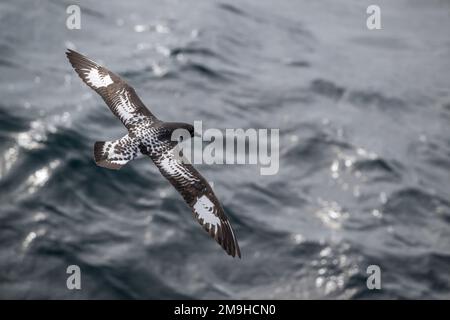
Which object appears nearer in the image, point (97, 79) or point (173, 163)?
point (173, 163)

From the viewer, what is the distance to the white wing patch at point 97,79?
41.1 ft

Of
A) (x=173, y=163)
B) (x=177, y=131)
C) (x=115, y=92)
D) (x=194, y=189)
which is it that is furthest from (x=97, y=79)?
(x=194, y=189)

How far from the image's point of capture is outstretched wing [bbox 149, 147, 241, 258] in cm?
1097

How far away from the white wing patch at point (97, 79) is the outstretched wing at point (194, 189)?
2145 millimetres

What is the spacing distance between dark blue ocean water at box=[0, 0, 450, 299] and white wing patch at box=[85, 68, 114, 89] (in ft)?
13.5

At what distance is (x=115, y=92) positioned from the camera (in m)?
12.3

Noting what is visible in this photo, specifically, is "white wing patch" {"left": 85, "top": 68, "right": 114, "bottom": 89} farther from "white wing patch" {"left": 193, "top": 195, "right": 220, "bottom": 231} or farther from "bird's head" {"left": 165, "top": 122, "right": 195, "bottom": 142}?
"white wing patch" {"left": 193, "top": 195, "right": 220, "bottom": 231}

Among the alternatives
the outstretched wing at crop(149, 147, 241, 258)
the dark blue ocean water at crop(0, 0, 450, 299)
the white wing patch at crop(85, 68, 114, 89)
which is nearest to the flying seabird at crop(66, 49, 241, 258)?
the outstretched wing at crop(149, 147, 241, 258)

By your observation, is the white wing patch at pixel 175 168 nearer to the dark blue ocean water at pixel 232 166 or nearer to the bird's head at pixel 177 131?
the bird's head at pixel 177 131

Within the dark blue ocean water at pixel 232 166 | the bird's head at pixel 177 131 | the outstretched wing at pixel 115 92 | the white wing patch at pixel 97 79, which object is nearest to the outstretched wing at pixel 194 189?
the bird's head at pixel 177 131

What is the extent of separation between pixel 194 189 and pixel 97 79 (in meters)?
3.00

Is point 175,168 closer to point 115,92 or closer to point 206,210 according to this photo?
point 206,210

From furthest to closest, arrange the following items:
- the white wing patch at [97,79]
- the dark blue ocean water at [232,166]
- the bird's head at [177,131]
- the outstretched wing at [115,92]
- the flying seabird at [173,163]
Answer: the dark blue ocean water at [232,166] → the white wing patch at [97,79] → the outstretched wing at [115,92] → the bird's head at [177,131] → the flying seabird at [173,163]
